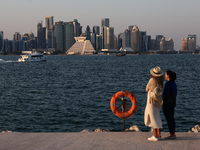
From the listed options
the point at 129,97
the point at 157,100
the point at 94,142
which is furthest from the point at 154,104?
the point at 94,142

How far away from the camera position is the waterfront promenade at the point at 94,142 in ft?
23.0

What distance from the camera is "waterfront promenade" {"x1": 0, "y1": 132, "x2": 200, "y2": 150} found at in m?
7.00

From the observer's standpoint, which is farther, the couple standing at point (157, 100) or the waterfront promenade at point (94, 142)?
the couple standing at point (157, 100)

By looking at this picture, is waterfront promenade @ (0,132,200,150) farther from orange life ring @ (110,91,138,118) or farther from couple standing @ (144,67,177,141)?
orange life ring @ (110,91,138,118)

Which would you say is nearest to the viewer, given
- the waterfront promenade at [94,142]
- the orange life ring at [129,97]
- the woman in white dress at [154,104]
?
the waterfront promenade at [94,142]

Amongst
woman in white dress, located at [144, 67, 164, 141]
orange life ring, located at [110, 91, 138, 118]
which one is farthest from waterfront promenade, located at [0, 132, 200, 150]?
orange life ring, located at [110, 91, 138, 118]

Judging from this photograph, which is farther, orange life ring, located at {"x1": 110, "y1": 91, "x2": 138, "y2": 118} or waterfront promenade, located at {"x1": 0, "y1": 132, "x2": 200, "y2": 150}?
orange life ring, located at {"x1": 110, "y1": 91, "x2": 138, "y2": 118}

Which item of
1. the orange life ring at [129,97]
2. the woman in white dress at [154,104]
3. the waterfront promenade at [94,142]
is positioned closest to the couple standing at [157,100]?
the woman in white dress at [154,104]

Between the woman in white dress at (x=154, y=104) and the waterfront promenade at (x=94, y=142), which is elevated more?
the woman in white dress at (x=154, y=104)

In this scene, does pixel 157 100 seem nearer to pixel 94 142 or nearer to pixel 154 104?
pixel 154 104

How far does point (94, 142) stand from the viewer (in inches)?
293

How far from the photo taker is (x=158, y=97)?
7535 mm

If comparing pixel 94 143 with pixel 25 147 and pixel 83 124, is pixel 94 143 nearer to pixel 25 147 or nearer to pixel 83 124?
pixel 25 147

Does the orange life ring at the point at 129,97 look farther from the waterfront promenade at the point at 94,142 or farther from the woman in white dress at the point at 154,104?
the woman in white dress at the point at 154,104
